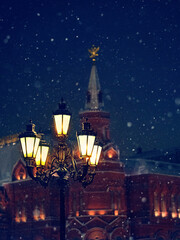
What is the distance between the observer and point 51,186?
43719 mm

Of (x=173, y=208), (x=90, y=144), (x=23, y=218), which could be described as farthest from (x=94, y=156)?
(x=23, y=218)

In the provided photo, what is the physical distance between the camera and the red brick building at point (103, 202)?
40.7 meters

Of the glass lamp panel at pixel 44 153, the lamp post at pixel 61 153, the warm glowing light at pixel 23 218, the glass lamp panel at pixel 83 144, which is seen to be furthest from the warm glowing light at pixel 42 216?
the glass lamp panel at pixel 83 144

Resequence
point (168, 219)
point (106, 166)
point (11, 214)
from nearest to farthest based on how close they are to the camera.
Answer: point (106, 166), point (168, 219), point (11, 214)

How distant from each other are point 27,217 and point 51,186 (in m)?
4.75

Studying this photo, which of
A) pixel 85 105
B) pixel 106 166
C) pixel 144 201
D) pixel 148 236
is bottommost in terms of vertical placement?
pixel 148 236

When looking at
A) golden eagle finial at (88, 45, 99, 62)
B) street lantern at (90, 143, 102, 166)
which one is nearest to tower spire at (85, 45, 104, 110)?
golden eagle finial at (88, 45, 99, 62)

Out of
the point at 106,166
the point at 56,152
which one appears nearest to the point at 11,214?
the point at 106,166

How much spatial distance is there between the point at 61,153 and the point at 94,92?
108ft

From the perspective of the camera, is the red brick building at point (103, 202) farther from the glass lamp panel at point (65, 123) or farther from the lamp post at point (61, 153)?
the glass lamp panel at point (65, 123)

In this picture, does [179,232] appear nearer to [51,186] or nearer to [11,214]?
[51,186]

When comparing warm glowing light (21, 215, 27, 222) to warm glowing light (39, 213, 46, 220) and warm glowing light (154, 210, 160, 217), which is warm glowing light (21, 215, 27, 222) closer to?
warm glowing light (39, 213, 46, 220)

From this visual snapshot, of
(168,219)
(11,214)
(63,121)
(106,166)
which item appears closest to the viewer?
(63,121)

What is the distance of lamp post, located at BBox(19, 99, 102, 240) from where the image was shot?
11594mm
